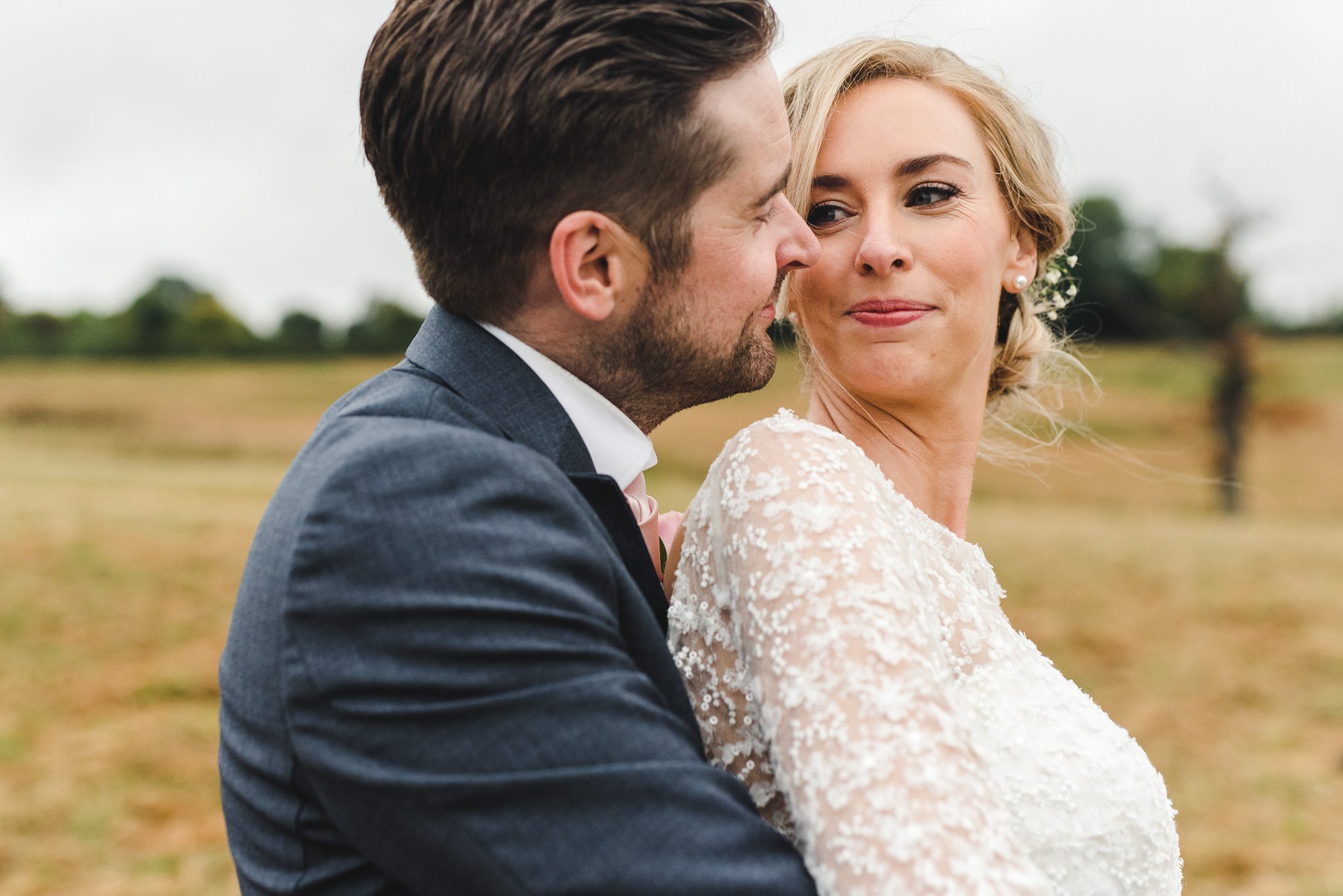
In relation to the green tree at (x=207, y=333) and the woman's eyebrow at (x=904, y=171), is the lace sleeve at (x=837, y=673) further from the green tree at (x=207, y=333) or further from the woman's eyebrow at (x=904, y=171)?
the green tree at (x=207, y=333)

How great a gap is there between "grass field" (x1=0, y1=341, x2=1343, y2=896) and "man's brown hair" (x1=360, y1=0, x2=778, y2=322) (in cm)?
248

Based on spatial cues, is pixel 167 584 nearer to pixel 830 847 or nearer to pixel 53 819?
pixel 53 819

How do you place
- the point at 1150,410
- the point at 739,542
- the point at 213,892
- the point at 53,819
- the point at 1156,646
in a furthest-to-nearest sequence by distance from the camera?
the point at 1150,410 → the point at 1156,646 → the point at 53,819 → the point at 213,892 → the point at 739,542

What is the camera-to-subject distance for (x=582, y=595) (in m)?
1.57

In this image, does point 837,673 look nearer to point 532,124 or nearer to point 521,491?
point 521,491

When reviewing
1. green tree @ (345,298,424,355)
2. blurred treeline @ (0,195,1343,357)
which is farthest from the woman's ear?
green tree @ (345,298,424,355)

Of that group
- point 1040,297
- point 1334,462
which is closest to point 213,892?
point 1040,297

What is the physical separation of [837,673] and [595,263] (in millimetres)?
856

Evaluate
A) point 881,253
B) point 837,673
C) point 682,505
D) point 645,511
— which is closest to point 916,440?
point 881,253

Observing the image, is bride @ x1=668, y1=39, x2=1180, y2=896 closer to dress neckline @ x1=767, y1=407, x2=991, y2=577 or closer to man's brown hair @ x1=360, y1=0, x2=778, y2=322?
dress neckline @ x1=767, y1=407, x2=991, y2=577

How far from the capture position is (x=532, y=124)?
74.0 inches

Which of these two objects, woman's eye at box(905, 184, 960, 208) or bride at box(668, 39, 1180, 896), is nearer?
bride at box(668, 39, 1180, 896)

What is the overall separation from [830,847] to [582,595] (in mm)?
506

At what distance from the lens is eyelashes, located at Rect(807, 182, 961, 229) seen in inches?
112
